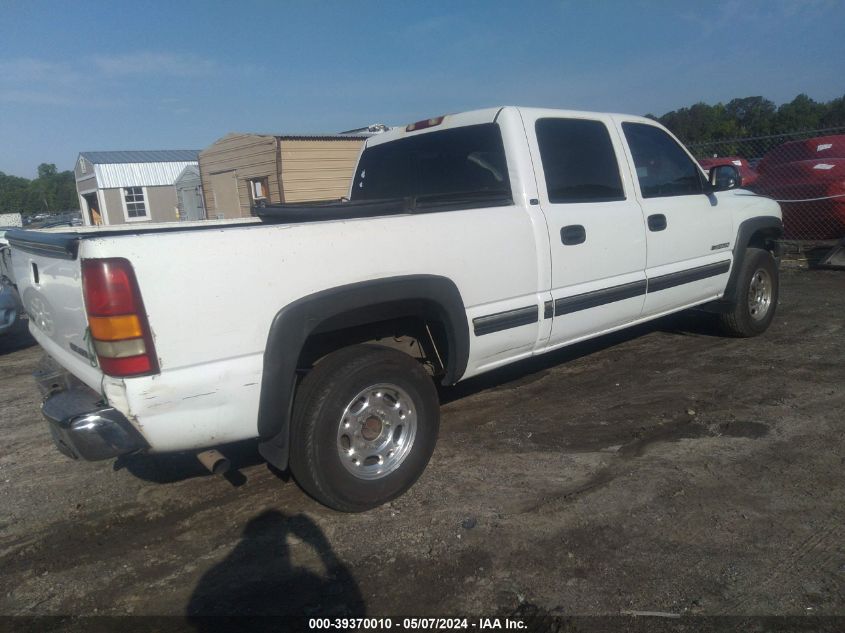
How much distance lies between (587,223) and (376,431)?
1.93m

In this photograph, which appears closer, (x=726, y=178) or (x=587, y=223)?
(x=587, y=223)

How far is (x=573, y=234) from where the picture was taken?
4.03 metres

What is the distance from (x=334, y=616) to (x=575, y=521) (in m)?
1.25

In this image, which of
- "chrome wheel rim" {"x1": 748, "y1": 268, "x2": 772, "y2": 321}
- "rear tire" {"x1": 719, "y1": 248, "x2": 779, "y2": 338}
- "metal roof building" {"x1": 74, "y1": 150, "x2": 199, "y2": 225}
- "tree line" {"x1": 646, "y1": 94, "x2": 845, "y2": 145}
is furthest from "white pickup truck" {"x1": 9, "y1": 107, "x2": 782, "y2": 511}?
"metal roof building" {"x1": 74, "y1": 150, "x2": 199, "y2": 225}

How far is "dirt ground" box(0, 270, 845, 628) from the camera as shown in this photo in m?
2.67

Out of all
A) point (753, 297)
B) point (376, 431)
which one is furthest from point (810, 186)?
point (376, 431)

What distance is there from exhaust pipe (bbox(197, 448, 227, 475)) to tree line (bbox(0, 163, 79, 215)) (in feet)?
282

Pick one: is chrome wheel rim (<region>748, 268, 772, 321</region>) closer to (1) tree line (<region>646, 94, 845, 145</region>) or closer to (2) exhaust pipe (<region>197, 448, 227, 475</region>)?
(2) exhaust pipe (<region>197, 448, 227, 475</region>)

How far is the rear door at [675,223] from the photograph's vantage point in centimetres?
472

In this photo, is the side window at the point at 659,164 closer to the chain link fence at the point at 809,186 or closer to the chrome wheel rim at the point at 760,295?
the chrome wheel rim at the point at 760,295

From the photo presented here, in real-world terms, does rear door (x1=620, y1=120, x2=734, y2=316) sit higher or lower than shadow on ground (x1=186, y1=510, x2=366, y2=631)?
higher

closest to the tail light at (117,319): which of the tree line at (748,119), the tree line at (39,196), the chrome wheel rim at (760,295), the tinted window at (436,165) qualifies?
the tinted window at (436,165)

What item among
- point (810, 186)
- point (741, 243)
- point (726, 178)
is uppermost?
point (726, 178)

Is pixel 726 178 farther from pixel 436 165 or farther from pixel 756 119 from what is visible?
pixel 756 119
